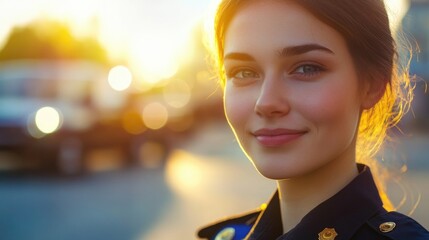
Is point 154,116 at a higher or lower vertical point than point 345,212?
higher

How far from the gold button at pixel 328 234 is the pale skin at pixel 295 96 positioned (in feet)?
0.52

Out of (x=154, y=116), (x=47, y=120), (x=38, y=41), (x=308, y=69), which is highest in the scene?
(x=38, y=41)

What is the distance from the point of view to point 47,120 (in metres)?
11.5

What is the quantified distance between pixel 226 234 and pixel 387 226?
24.6 inches

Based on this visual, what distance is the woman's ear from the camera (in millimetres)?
1939

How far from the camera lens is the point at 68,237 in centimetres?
752

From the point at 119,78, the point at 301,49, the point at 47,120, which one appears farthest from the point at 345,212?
the point at 119,78

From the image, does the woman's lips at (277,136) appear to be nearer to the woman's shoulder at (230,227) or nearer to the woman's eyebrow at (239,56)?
the woman's eyebrow at (239,56)

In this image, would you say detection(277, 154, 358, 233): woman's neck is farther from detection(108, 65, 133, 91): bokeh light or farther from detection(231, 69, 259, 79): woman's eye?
detection(108, 65, 133, 91): bokeh light

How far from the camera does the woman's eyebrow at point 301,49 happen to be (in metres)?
1.83

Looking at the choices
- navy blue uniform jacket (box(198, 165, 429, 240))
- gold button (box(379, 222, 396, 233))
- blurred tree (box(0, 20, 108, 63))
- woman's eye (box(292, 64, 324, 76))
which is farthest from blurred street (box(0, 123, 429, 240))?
blurred tree (box(0, 20, 108, 63))

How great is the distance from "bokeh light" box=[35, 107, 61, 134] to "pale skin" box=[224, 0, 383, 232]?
978 cm

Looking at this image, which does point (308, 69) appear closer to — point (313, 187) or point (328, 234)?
point (313, 187)

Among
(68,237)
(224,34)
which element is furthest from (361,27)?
(68,237)
